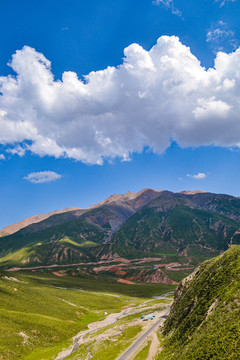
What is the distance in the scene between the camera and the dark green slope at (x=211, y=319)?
1385 inches

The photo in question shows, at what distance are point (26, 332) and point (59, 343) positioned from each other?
42.7 feet

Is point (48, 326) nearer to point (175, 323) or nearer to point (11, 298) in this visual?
point (11, 298)

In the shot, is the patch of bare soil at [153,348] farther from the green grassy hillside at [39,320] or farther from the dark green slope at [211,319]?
the green grassy hillside at [39,320]

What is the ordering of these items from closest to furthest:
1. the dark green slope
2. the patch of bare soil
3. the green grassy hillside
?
the dark green slope
the patch of bare soil
the green grassy hillside

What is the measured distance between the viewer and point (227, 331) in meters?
36.7

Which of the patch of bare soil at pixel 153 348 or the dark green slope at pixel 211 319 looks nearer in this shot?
the dark green slope at pixel 211 319

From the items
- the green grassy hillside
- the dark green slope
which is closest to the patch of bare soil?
the dark green slope

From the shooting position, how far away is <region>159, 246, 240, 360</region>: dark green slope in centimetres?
3519

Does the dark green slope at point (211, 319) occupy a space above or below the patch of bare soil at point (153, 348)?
above

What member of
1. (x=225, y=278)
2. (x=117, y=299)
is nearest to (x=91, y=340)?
(x=225, y=278)

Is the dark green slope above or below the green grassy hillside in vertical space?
above

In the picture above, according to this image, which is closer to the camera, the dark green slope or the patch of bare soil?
the dark green slope

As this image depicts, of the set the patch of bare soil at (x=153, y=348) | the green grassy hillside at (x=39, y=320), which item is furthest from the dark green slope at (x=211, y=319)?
the green grassy hillside at (x=39, y=320)

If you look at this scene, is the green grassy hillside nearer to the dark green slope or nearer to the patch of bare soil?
the patch of bare soil
